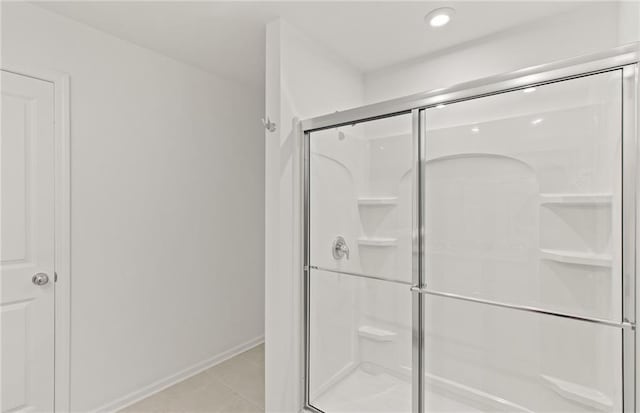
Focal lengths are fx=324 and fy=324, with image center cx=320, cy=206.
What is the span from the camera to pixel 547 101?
1.31 meters

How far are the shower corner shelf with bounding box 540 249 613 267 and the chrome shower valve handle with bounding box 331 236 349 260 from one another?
97cm

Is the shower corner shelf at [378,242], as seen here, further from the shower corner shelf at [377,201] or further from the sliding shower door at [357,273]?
the shower corner shelf at [377,201]

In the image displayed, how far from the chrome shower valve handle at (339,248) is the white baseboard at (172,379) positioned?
1597mm

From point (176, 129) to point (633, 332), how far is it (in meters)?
2.76

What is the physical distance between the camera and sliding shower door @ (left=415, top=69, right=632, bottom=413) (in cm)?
122

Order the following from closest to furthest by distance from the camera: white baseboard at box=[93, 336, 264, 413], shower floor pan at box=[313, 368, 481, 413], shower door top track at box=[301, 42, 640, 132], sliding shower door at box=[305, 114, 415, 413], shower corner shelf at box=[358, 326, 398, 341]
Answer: shower door top track at box=[301, 42, 640, 132] → shower floor pan at box=[313, 368, 481, 413] → sliding shower door at box=[305, 114, 415, 413] → shower corner shelf at box=[358, 326, 398, 341] → white baseboard at box=[93, 336, 264, 413]

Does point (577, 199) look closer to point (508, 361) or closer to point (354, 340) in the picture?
point (508, 361)

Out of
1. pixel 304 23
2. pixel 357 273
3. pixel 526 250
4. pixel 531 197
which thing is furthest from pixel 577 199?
pixel 304 23

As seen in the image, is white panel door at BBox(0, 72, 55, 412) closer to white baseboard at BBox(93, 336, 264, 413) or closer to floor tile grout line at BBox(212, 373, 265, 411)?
white baseboard at BBox(93, 336, 264, 413)

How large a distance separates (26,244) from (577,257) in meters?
2.71

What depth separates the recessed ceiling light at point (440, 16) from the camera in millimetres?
1848

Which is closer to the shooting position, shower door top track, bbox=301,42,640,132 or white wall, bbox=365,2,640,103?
shower door top track, bbox=301,42,640,132

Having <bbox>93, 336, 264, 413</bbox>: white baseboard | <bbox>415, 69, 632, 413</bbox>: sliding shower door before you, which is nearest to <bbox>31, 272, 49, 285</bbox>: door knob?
<bbox>93, 336, 264, 413</bbox>: white baseboard

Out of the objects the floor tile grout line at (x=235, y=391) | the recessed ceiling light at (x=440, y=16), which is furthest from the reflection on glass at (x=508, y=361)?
the recessed ceiling light at (x=440, y=16)
